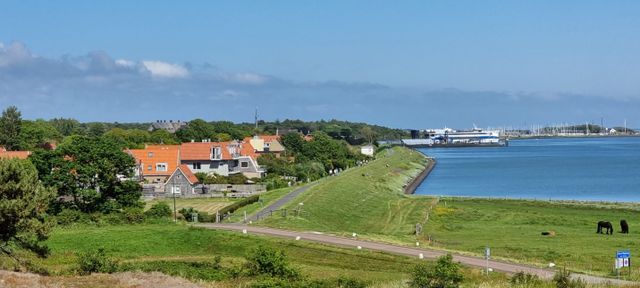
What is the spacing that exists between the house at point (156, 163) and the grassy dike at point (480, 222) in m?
14.9

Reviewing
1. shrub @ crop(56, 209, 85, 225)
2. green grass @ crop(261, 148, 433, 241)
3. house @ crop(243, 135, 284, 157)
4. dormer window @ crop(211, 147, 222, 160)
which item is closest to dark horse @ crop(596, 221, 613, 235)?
green grass @ crop(261, 148, 433, 241)

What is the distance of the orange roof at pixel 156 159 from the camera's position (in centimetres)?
8256

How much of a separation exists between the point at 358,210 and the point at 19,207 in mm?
46226

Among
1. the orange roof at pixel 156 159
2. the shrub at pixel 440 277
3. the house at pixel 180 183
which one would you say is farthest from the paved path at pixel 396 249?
the orange roof at pixel 156 159

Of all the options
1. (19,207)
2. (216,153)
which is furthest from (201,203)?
(19,207)

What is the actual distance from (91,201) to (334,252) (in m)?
20.1

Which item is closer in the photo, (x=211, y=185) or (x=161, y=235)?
(x=161, y=235)

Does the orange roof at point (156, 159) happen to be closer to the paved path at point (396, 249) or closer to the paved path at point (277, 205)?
the paved path at point (277, 205)

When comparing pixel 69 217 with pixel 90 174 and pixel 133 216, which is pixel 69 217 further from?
pixel 90 174

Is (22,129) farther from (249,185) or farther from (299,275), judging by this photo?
(299,275)

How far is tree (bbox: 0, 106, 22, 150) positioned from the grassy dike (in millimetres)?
44561

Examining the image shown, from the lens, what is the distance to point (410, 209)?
73.3 meters

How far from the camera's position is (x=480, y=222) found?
62.6m

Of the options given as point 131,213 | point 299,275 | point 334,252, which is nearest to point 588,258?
point 334,252
